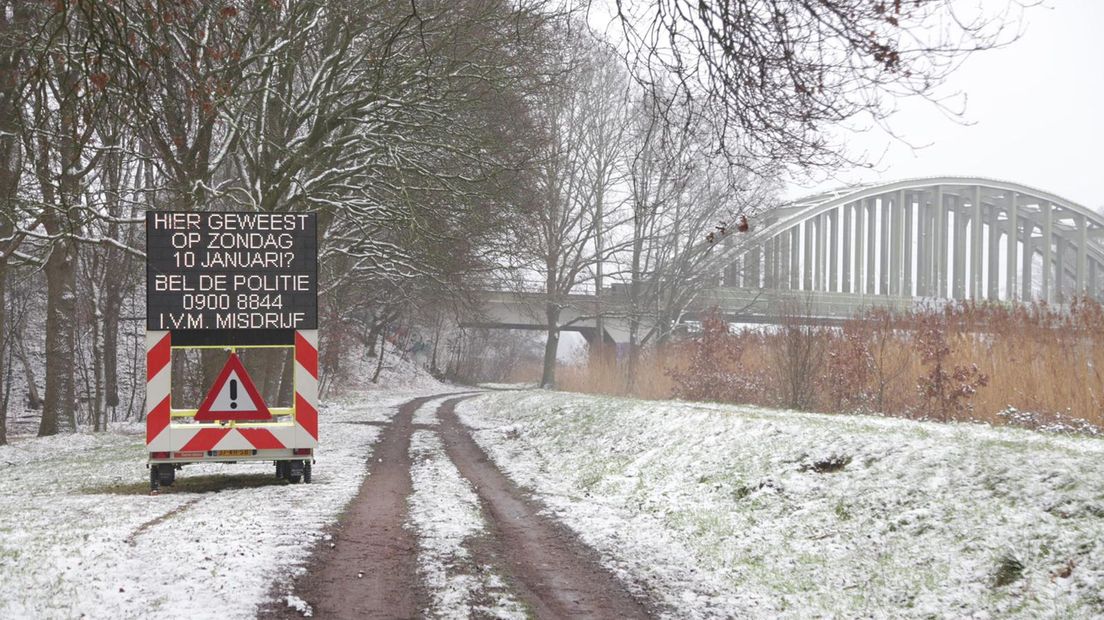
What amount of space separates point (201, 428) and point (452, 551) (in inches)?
211

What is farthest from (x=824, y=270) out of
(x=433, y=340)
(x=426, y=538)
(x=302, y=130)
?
(x=426, y=538)

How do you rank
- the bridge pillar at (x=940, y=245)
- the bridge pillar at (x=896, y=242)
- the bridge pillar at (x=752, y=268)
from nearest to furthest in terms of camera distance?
the bridge pillar at (x=752, y=268) → the bridge pillar at (x=940, y=245) → the bridge pillar at (x=896, y=242)

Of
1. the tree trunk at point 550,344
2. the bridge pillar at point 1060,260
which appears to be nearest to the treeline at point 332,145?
the tree trunk at point 550,344

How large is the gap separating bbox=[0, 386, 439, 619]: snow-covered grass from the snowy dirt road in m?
0.35

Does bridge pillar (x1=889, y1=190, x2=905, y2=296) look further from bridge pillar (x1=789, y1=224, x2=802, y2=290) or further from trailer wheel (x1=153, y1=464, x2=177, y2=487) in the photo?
trailer wheel (x1=153, y1=464, x2=177, y2=487)

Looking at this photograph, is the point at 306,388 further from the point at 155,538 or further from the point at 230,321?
the point at 155,538

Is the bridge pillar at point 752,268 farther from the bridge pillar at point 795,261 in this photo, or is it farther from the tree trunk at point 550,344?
the tree trunk at point 550,344

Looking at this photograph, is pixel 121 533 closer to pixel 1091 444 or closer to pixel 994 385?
pixel 1091 444

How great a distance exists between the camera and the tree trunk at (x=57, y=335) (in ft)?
70.9

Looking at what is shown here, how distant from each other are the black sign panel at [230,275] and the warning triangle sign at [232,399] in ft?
1.54

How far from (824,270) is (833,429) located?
165 ft

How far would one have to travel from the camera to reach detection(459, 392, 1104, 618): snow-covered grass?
6.12 meters

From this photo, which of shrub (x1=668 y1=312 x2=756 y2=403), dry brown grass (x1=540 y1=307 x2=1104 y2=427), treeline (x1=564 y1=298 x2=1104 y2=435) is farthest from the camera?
shrub (x1=668 y1=312 x2=756 y2=403)

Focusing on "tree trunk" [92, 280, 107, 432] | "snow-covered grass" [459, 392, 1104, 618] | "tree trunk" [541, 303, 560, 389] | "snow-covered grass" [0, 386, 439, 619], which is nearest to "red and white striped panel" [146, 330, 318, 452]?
"snow-covered grass" [0, 386, 439, 619]
